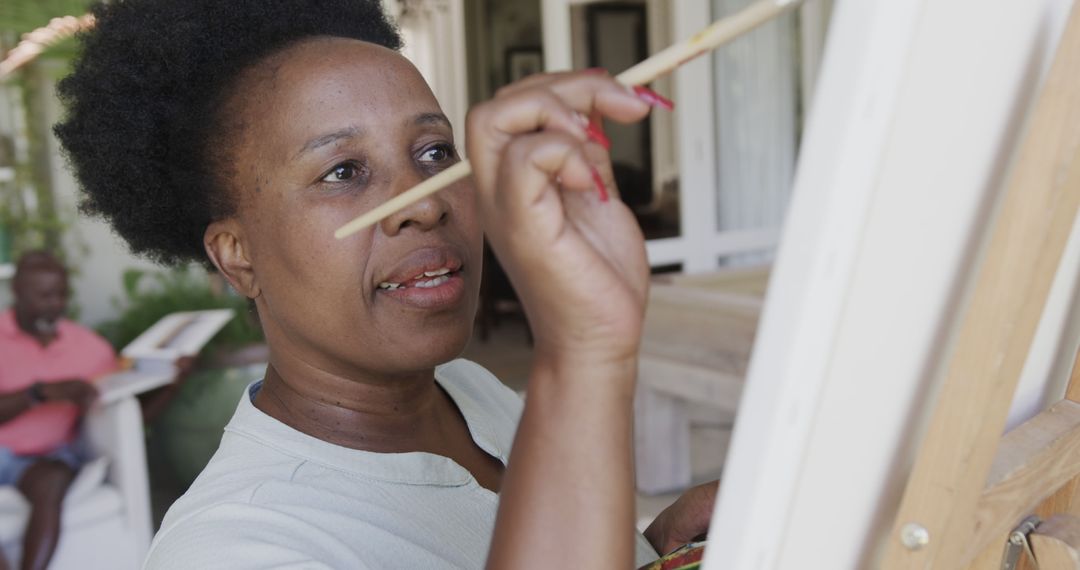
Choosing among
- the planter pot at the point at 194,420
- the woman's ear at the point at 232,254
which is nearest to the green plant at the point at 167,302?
the planter pot at the point at 194,420

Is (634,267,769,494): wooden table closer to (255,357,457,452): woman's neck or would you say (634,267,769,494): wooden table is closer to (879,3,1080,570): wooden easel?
(255,357,457,452): woman's neck

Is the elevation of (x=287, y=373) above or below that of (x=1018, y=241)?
below

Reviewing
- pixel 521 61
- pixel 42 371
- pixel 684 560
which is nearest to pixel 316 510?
pixel 684 560

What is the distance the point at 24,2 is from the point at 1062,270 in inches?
132

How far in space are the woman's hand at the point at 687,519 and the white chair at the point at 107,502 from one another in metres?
1.96

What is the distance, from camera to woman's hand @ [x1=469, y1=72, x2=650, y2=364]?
2.02 feet

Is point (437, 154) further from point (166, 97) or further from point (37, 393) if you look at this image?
point (37, 393)

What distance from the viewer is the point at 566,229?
63 centimetres

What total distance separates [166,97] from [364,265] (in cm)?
35

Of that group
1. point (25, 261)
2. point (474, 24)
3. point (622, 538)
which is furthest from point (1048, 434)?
point (474, 24)

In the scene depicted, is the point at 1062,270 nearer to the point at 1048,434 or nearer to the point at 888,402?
the point at 1048,434

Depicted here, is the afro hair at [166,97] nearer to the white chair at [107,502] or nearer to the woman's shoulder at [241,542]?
the woman's shoulder at [241,542]

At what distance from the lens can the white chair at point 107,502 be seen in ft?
8.54

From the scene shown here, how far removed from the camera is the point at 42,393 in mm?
2740
